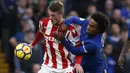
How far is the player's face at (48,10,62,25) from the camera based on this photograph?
912 centimetres

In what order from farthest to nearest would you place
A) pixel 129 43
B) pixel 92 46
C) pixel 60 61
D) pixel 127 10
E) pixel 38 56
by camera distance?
pixel 127 10, pixel 38 56, pixel 129 43, pixel 60 61, pixel 92 46

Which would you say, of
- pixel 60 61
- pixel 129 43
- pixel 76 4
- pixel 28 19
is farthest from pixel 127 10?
pixel 60 61

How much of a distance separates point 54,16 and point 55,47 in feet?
1.85

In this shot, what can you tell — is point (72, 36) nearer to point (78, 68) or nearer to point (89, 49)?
point (89, 49)

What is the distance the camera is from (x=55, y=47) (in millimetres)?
9406

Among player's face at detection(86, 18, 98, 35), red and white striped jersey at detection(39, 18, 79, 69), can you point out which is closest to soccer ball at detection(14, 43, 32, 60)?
red and white striped jersey at detection(39, 18, 79, 69)

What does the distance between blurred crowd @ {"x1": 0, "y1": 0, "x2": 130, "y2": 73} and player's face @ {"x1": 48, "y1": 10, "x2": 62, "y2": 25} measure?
12.6 feet

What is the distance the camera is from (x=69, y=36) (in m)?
9.32

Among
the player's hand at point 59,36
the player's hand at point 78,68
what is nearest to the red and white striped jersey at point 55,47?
the player's hand at point 59,36

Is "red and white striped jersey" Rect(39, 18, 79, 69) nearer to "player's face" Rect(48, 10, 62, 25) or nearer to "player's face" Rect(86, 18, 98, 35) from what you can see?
"player's face" Rect(48, 10, 62, 25)

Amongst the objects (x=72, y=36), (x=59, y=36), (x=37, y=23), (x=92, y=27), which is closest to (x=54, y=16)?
(x=59, y=36)

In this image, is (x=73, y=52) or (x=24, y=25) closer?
(x=73, y=52)

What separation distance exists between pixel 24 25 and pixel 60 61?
415 cm

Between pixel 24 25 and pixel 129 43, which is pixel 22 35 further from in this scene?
pixel 129 43
